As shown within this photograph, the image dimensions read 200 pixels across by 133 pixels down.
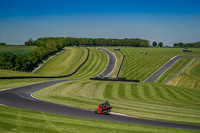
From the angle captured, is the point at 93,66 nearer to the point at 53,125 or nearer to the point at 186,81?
the point at 186,81

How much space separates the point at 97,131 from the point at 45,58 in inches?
5543

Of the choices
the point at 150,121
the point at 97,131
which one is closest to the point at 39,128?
the point at 97,131

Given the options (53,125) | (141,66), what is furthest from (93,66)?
→ (53,125)

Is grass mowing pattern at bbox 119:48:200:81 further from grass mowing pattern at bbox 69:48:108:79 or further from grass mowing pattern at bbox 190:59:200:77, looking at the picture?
grass mowing pattern at bbox 190:59:200:77

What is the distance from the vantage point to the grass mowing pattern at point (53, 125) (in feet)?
48.3

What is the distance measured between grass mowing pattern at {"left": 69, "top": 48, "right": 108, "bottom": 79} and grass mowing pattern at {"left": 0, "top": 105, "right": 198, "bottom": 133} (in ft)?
230

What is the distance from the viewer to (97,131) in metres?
15.5

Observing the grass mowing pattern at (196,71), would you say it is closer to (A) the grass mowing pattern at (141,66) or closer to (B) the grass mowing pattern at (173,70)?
(B) the grass mowing pattern at (173,70)

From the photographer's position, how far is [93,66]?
10738 centimetres

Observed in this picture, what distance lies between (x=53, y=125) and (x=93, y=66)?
91583 millimetres

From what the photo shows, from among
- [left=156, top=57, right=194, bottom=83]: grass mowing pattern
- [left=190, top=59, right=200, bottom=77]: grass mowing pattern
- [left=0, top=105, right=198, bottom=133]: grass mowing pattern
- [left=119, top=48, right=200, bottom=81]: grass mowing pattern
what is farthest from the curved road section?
[left=0, top=105, right=198, bottom=133]: grass mowing pattern

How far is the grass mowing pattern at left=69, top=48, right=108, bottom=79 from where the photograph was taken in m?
93.2

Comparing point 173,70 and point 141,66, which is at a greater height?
point 141,66

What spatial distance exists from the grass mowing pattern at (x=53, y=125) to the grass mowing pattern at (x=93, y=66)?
2764 inches
